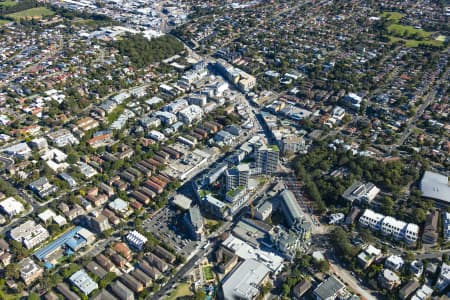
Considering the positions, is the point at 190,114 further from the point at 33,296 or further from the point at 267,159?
the point at 33,296

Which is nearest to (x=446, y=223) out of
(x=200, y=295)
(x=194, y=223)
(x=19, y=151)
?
(x=194, y=223)

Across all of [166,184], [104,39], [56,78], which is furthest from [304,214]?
[104,39]

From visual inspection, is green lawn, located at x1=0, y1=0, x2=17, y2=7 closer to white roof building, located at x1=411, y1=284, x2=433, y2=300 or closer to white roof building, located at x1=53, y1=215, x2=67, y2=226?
white roof building, located at x1=53, y1=215, x2=67, y2=226

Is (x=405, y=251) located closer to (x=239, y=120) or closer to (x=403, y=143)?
(x=403, y=143)

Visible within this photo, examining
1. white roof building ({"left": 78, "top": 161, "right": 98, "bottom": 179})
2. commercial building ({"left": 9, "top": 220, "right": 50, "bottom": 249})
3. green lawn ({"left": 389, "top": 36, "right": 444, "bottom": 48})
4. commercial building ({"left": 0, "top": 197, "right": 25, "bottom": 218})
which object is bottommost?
commercial building ({"left": 0, "top": 197, "right": 25, "bottom": 218})

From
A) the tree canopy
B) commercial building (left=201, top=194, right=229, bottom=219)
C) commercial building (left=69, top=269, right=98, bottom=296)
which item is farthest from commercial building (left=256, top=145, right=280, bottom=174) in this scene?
the tree canopy

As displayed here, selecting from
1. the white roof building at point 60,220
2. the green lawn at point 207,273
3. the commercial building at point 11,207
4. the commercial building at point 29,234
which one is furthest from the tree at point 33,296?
the green lawn at point 207,273

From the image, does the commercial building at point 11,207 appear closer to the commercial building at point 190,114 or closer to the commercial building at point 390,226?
the commercial building at point 190,114
